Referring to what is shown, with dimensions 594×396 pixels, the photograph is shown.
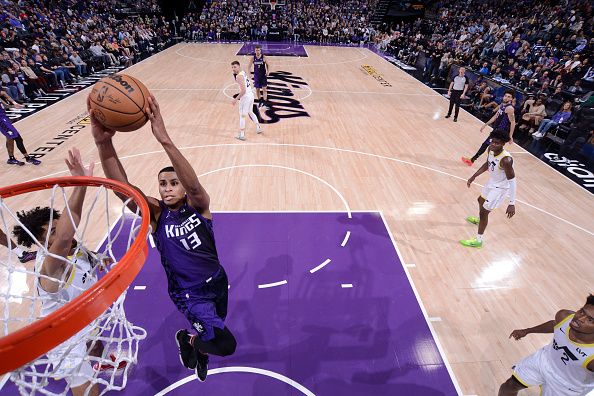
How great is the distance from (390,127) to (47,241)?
28.9 feet

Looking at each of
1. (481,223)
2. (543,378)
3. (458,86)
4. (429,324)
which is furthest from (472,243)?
(458,86)

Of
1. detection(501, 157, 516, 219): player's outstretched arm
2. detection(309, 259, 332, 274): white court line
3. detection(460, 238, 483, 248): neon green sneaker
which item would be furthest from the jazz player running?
detection(460, 238, 483, 248): neon green sneaker

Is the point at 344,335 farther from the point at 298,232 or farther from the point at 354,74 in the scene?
the point at 354,74

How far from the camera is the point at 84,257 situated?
2.76m

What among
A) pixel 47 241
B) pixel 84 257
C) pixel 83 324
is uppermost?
pixel 83 324

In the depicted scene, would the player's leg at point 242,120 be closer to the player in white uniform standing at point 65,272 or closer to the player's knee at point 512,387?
the player in white uniform standing at point 65,272

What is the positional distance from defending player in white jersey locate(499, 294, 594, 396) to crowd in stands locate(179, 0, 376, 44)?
84.2ft

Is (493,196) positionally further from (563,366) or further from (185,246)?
(185,246)

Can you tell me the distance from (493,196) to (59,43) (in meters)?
16.7

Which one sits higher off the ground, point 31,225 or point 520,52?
point 31,225

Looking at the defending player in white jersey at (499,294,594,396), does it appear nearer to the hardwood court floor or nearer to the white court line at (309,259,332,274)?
the hardwood court floor

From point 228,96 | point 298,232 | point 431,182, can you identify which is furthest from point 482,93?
point 298,232

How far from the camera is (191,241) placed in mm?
2625

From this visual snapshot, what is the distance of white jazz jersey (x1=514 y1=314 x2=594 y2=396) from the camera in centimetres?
240
